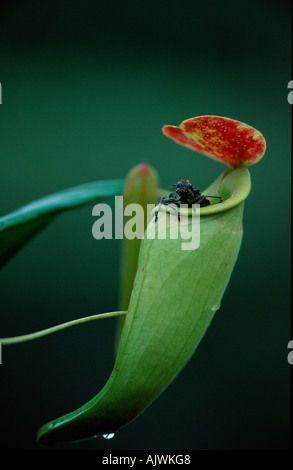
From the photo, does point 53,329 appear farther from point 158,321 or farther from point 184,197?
point 184,197

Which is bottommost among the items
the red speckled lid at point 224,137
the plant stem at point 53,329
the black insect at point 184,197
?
the plant stem at point 53,329

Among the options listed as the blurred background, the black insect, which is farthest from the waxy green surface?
the blurred background

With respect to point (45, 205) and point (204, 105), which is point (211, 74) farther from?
point (45, 205)

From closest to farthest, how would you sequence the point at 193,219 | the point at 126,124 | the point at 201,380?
1. the point at 193,219
2. the point at 201,380
3. the point at 126,124

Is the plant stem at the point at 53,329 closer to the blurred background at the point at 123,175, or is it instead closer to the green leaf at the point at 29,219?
the green leaf at the point at 29,219

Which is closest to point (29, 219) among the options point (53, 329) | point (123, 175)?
point (53, 329)

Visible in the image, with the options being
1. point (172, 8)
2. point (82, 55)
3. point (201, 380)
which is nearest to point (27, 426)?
point (201, 380)

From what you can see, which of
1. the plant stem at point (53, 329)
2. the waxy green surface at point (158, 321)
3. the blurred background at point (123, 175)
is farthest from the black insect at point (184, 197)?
the blurred background at point (123, 175)

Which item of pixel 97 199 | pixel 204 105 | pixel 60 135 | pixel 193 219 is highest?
pixel 204 105
